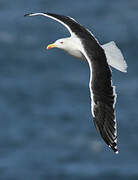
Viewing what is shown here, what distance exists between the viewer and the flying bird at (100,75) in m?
14.2

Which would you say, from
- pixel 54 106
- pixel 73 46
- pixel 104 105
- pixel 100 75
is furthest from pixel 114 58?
pixel 54 106

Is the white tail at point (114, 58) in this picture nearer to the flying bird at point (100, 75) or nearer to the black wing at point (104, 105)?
the flying bird at point (100, 75)

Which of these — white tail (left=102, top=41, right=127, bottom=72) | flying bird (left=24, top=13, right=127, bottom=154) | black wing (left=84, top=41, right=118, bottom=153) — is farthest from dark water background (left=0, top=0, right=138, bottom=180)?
black wing (left=84, top=41, right=118, bottom=153)

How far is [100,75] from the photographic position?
1445 cm

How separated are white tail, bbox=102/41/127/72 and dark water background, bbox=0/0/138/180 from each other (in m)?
22.3

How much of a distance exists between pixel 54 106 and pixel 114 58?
86.3 ft

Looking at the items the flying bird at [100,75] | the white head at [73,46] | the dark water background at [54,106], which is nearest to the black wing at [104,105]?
the flying bird at [100,75]

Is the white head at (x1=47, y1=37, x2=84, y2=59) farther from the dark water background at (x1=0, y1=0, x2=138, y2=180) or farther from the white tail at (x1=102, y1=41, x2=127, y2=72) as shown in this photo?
the dark water background at (x1=0, y1=0, x2=138, y2=180)

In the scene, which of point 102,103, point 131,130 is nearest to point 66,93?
point 131,130

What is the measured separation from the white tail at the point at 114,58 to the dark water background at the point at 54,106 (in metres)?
22.3

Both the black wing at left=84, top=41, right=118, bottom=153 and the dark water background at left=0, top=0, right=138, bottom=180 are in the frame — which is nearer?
the black wing at left=84, top=41, right=118, bottom=153

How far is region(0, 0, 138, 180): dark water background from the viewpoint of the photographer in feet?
129

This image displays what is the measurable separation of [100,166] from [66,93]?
16.3 ft

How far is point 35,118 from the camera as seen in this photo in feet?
138
